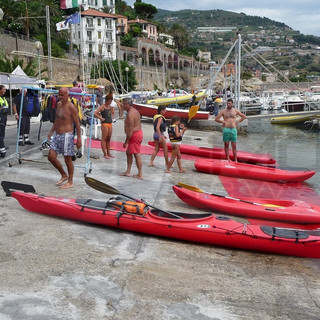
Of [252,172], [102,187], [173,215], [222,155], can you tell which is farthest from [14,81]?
[173,215]

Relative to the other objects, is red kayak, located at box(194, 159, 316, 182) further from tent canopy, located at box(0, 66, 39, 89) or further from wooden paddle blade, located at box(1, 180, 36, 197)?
tent canopy, located at box(0, 66, 39, 89)

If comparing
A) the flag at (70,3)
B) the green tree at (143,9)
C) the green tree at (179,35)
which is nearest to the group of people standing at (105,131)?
the flag at (70,3)

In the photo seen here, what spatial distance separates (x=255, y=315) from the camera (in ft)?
12.4

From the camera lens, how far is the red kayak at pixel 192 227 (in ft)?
17.7

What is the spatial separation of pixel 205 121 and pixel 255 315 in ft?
70.0

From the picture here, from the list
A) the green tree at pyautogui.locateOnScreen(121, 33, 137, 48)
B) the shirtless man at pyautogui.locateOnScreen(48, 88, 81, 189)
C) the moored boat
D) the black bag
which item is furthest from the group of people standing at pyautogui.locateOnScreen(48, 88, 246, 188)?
the green tree at pyautogui.locateOnScreen(121, 33, 137, 48)

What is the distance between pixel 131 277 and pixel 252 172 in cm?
693

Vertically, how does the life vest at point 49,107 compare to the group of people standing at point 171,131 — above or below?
above

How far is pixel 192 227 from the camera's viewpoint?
18.1 ft

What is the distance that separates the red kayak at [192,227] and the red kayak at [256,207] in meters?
1.26

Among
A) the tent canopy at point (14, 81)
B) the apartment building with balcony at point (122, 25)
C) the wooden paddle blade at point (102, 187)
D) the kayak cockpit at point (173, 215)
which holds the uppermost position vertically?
the apartment building with balcony at point (122, 25)

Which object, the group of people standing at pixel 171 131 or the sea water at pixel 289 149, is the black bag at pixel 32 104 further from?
the sea water at pixel 289 149

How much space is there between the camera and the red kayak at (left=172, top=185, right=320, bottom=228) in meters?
6.88

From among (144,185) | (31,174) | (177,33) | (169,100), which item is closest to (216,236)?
(144,185)
